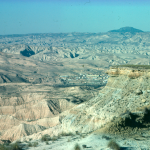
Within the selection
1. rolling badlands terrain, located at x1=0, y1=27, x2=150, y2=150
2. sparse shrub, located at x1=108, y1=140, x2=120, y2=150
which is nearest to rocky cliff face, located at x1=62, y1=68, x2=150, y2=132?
rolling badlands terrain, located at x1=0, y1=27, x2=150, y2=150

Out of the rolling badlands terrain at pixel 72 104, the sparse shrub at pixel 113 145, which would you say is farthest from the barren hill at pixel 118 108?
the sparse shrub at pixel 113 145

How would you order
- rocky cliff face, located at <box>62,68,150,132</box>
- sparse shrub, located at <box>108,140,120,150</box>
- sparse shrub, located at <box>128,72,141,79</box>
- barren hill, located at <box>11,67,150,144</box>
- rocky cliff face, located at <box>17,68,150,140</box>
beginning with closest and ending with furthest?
sparse shrub, located at <box>108,140,120,150</box> < barren hill, located at <box>11,67,150,144</box> < rocky cliff face, located at <box>17,68,150,140</box> < rocky cliff face, located at <box>62,68,150,132</box> < sparse shrub, located at <box>128,72,141,79</box>

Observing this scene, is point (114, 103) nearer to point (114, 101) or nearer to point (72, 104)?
point (114, 101)

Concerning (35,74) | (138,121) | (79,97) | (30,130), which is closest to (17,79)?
(35,74)

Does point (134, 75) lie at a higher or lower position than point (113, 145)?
higher

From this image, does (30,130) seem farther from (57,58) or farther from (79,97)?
(57,58)

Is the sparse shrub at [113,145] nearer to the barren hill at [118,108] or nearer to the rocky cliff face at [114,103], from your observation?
the barren hill at [118,108]

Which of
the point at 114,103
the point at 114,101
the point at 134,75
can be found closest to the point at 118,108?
the point at 114,103

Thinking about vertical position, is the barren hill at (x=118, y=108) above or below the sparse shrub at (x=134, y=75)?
below

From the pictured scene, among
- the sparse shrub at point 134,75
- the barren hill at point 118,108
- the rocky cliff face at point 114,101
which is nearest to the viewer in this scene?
the barren hill at point 118,108

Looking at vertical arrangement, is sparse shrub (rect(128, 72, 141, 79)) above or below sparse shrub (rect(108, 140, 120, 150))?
above

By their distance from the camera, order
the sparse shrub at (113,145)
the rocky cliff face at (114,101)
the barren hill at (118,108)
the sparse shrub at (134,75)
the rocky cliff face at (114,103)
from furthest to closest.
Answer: the sparse shrub at (134,75)
the rocky cliff face at (114,101)
the rocky cliff face at (114,103)
the barren hill at (118,108)
the sparse shrub at (113,145)

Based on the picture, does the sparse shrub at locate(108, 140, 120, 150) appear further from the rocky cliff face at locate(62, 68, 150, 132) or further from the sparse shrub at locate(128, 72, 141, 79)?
the sparse shrub at locate(128, 72, 141, 79)
